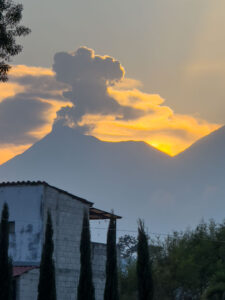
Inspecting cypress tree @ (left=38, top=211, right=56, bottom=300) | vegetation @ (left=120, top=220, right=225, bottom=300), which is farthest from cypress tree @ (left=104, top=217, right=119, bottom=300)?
vegetation @ (left=120, top=220, right=225, bottom=300)

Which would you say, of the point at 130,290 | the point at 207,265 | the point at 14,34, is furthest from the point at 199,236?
the point at 14,34

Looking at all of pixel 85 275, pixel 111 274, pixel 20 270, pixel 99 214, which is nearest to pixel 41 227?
pixel 20 270

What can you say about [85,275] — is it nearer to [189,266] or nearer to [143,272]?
[143,272]

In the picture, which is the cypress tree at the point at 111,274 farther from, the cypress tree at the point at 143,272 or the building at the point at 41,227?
the building at the point at 41,227

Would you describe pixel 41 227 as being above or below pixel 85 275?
above

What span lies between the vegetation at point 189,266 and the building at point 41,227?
13.7 metres

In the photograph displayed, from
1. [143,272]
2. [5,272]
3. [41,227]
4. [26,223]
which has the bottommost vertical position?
[5,272]

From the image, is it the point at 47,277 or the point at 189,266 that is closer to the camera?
the point at 47,277

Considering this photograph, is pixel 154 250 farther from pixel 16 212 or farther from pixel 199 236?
pixel 16 212

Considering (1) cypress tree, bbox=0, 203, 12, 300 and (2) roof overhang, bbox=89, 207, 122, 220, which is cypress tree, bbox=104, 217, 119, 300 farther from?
(2) roof overhang, bbox=89, 207, 122, 220

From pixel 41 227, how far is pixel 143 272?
13.8 metres

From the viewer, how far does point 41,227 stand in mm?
57000

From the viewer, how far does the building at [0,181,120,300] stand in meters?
57.0

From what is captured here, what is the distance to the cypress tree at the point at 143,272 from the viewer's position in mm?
45625
